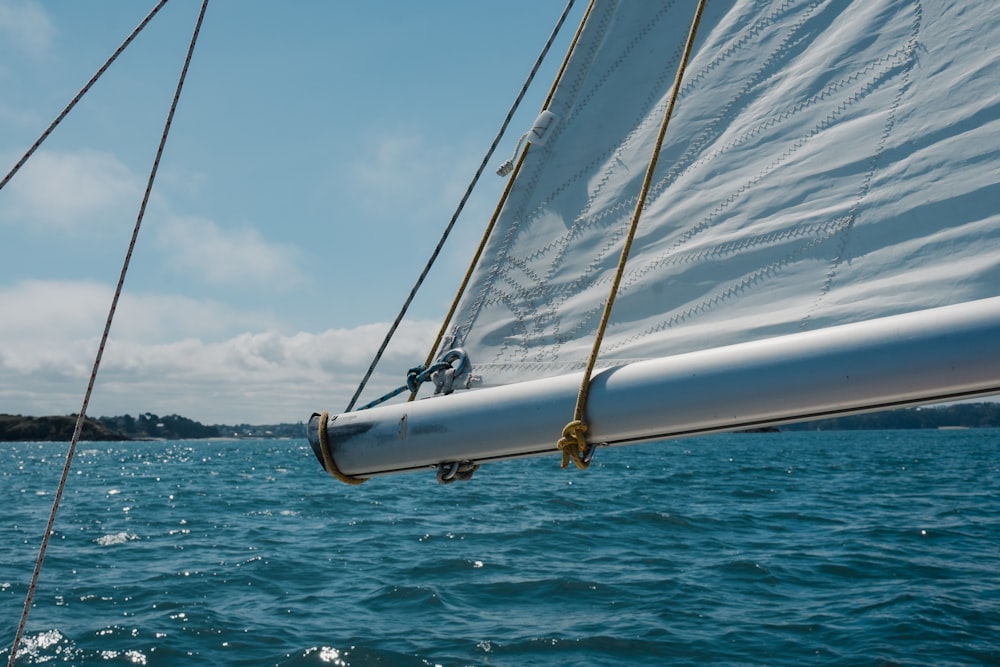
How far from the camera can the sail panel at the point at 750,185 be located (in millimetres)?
2066

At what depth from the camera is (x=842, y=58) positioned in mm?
2334

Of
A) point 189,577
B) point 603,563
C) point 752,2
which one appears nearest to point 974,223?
point 752,2

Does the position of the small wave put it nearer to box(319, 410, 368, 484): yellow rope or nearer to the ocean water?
the ocean water

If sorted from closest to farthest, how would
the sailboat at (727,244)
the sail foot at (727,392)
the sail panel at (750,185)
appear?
the sail foot at (727,392)
the sailboat at (727,244)
the sail panel at (750,185)

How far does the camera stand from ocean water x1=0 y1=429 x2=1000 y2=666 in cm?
601

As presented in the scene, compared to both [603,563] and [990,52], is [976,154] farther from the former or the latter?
[603,563]

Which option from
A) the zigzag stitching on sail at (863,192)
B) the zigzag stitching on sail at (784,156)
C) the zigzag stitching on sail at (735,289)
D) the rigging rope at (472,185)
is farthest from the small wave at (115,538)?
the zigzag stitching on sail at (863,192)

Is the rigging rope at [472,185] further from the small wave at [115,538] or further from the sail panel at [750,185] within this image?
the small wave at [115,538]

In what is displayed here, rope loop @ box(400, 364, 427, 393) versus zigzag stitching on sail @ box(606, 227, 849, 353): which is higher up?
zigzag stitching on sail @ box(606, 227, 849, 353)

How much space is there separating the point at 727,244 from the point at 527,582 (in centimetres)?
624

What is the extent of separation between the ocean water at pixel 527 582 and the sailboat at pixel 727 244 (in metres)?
3.85

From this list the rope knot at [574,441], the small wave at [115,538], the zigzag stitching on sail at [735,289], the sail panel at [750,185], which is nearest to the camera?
the rope knot at [574,441]

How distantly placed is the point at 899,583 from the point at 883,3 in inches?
258

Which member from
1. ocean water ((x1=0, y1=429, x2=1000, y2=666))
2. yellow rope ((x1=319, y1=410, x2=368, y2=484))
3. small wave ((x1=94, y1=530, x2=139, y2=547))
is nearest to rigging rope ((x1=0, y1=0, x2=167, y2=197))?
yellow rope ((x1=319, y1=410, x2=368, y2=484))
